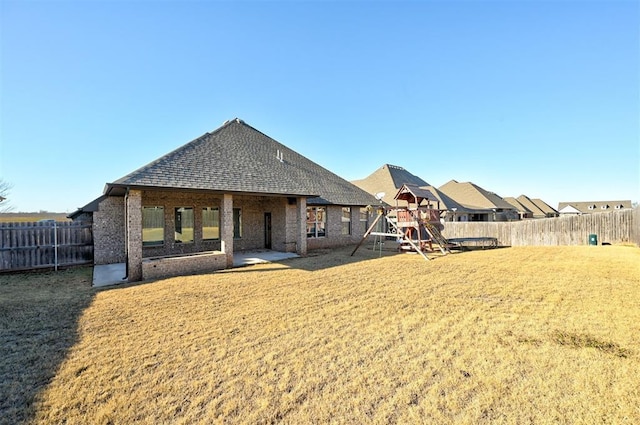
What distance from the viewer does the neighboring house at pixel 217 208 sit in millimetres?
9977

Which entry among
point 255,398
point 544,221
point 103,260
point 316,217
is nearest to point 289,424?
point 255,398

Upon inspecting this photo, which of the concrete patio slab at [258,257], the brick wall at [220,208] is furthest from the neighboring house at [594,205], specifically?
the concrete patio slab at [258,257]

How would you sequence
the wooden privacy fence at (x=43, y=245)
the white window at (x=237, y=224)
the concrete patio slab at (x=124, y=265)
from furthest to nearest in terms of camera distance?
the white window at (x=237, y=224), the wooden privacy fence at (x=43, y=245), the concrete patio slab at (x=124, y=265)

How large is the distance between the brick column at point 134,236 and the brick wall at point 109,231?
3599 mm

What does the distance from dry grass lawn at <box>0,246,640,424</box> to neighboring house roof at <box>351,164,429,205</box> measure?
72.7 feet

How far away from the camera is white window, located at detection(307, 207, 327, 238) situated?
17.0 metres

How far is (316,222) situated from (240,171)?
19.9ft

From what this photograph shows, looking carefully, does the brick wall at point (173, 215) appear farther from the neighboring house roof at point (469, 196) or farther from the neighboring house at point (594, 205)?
the neighboring house at point (594, 205)

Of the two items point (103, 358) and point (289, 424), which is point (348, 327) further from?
point (103, 358)

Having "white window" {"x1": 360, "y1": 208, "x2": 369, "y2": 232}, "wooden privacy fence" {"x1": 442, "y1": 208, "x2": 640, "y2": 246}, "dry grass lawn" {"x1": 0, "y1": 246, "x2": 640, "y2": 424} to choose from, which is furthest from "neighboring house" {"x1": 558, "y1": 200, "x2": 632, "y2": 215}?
"dry grass lawn" {"x1": 0, "y1": 246, "x2": 640, "y2": 424}

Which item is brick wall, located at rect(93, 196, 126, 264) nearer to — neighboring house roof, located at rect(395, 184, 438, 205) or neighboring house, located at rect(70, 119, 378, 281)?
neighboring house, located at rect(70, 119, 378, 281)

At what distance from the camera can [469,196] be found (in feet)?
120

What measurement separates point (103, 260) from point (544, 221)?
2441 cm

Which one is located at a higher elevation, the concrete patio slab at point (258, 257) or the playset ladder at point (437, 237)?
the playset ladder at point (437, 237)
